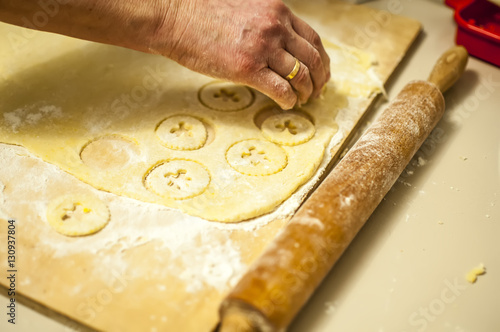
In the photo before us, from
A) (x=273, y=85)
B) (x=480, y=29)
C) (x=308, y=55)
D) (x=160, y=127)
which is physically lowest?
(x=160, y=127)

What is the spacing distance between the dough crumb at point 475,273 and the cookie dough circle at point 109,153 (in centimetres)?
121

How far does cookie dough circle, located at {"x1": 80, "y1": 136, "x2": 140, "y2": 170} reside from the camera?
172 cm

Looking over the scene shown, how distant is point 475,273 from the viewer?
1516 mm

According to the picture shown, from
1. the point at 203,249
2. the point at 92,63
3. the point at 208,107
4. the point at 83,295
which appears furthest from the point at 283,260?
the point at 92,63

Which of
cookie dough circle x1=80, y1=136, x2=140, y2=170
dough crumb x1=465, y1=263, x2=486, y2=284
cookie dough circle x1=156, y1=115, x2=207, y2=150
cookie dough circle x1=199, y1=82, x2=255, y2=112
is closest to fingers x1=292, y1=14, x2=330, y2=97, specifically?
cookie dough circle x1=199, y1=82, x2=255, y2=112

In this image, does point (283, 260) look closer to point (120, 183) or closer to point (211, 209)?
point (211, 209)

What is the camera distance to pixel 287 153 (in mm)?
1841

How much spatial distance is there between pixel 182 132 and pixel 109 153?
295mm

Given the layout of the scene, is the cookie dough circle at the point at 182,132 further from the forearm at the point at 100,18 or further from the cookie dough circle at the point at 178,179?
the forearm at the point at 100,18

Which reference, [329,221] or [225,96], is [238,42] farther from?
[329,221]

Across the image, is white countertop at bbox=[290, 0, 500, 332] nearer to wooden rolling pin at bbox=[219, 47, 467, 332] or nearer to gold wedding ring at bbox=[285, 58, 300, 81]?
wooden rolling pin at bbox=[219, 47, 467, 332]

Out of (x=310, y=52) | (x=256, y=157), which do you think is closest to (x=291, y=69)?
(x=310, y=52)

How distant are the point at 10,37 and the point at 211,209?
1409 mm

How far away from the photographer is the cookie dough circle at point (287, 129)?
1.87 m
